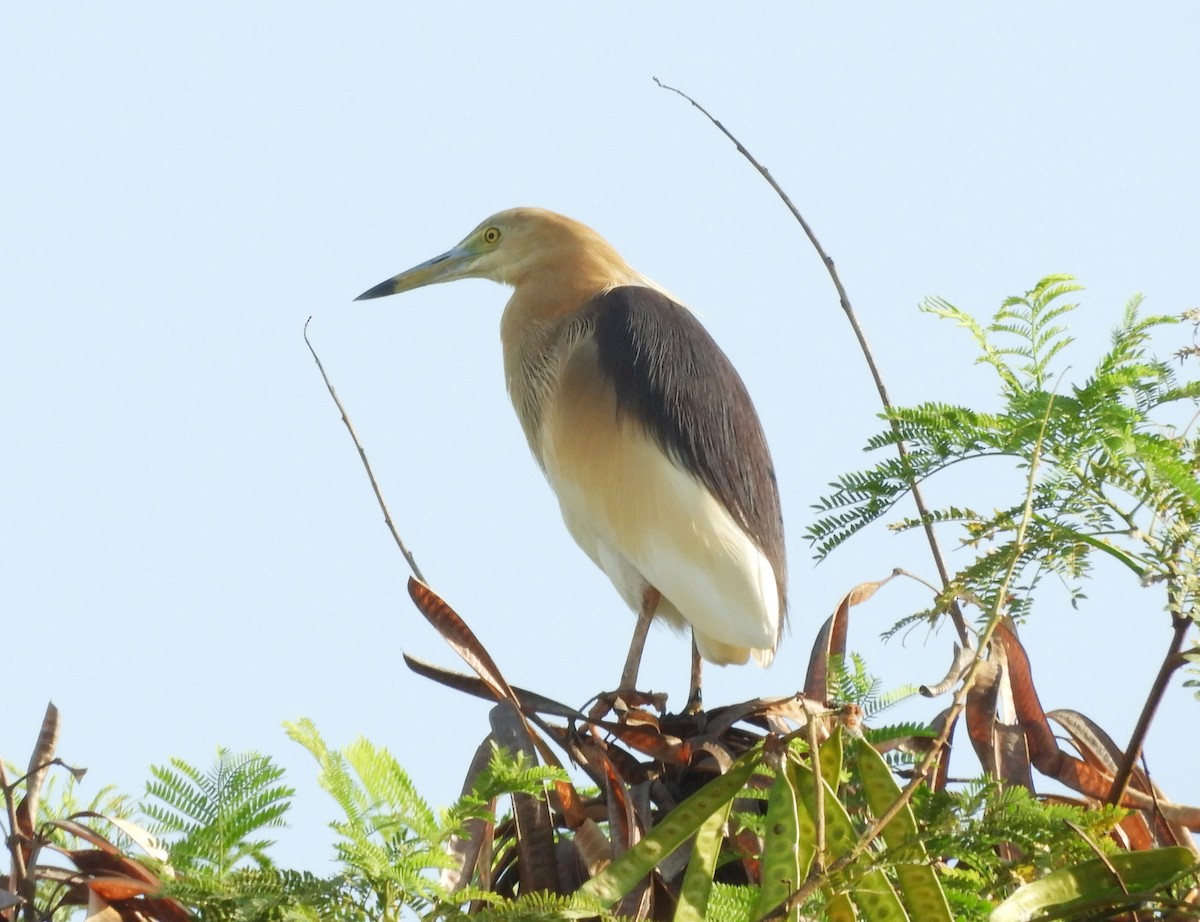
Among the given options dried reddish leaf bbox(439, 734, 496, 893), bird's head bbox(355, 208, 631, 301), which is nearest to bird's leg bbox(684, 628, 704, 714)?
bird's head bbox(355, 208, 631, 301)

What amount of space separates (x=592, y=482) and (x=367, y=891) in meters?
1.80

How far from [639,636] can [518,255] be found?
1.05 m

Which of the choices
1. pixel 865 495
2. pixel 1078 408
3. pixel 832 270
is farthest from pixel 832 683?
pixel 832 270

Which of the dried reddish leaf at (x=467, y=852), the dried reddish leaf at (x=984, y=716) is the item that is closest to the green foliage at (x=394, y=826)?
the dried reddish leaf at (x=467, y=852)

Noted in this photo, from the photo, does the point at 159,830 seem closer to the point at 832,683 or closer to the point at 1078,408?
the point at 832,683

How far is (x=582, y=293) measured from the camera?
3287mm

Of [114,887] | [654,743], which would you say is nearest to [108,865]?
[114,887]

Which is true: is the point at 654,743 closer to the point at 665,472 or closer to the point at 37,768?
the point at 37,768

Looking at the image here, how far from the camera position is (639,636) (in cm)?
287

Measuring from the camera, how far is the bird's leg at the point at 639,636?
2.79 meters

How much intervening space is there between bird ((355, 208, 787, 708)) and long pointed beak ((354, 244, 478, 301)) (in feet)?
1.46

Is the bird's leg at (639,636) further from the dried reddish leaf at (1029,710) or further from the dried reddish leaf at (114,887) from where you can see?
the dried reddish leaf at (114,887)

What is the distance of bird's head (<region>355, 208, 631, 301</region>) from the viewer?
338 centimetres

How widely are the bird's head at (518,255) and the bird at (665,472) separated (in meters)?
0.22
